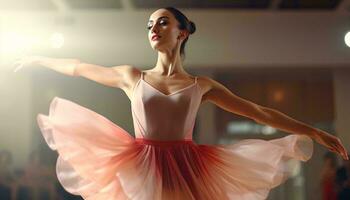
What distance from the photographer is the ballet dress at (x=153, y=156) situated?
2.28 ft

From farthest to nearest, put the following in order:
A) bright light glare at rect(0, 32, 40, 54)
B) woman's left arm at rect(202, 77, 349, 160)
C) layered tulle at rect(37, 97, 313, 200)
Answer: bright light glare at rect(0, 32, 40, 54) < woman's left arm at rect(202, 77, 349, 160) < layered tulle at rect(37, 97, 313, 200)

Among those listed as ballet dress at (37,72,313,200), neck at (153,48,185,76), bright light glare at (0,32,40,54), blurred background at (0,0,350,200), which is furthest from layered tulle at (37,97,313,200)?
bright light glare at (0,32,40,54)

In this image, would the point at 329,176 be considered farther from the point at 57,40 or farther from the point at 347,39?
the point at 57,40

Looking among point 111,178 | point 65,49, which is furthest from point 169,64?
point 65,49

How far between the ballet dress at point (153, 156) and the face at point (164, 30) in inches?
3.0

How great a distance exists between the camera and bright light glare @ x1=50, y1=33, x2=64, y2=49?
1.41 meters

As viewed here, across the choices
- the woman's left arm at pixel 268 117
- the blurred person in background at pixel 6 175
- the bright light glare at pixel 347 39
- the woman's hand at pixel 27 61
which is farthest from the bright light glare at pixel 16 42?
the bright light glare at pixel 347 39

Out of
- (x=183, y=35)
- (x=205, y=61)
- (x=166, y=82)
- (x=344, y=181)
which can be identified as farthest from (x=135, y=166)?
(x=344, y=181)

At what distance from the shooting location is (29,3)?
1396mm

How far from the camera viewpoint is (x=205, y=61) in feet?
4.69

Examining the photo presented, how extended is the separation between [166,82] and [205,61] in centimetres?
68

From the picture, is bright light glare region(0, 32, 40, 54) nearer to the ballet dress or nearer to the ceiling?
the ceiling

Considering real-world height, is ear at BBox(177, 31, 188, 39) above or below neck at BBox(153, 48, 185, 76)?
above

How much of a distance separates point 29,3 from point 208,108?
634mm
